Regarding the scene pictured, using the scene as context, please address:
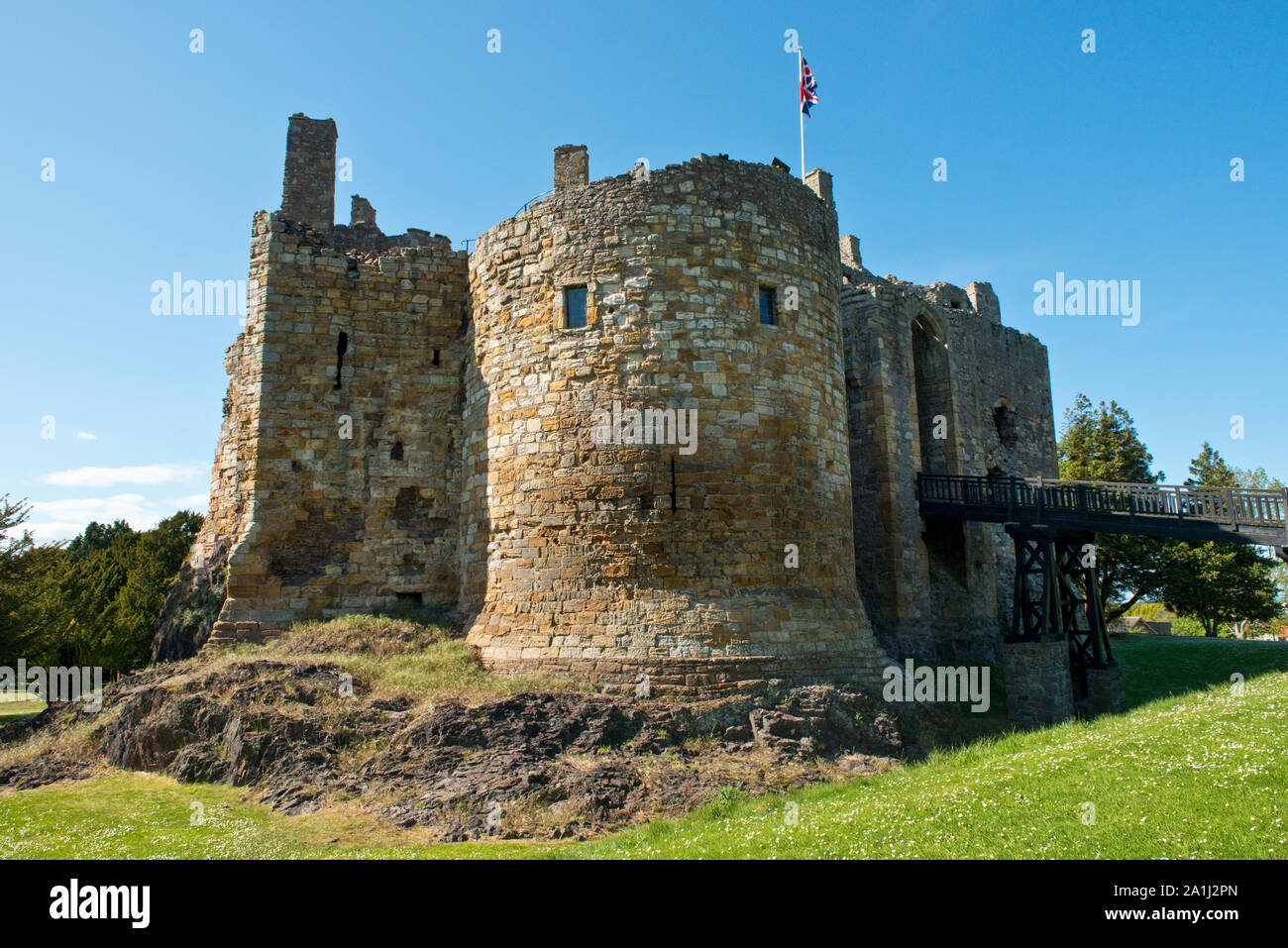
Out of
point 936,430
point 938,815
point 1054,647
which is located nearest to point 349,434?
point 938,815

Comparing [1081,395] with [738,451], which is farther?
[1081,395]

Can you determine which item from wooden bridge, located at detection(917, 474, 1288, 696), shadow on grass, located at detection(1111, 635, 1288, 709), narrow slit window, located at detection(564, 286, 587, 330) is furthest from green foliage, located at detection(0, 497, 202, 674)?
shadow on grass, located at detection(1111, 635, 1288, 709)

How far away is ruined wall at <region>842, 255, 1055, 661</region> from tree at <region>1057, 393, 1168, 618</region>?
25.9ft

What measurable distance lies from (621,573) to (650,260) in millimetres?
5111

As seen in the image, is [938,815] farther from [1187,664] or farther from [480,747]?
[1187,664]

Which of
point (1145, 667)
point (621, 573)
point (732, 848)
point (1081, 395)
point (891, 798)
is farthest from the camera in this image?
point (1081, 395)

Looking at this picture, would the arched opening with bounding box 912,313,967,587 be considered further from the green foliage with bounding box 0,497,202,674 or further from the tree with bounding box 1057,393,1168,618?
the green foliage with bounding box 0,497,202,674

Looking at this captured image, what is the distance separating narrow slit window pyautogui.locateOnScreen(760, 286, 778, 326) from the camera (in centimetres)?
1458

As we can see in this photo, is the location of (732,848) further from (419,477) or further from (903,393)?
(903,393)

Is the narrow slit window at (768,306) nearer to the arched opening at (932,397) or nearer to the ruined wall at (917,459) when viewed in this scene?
the ruined wall at (917,459)

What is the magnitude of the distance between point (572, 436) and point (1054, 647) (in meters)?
10.5

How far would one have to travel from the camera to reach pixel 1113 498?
58.7 feet

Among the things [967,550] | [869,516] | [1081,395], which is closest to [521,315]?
[869,516]
